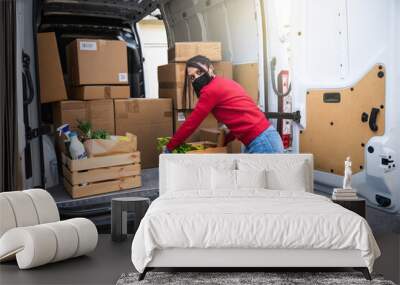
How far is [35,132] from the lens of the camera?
430 centimetres

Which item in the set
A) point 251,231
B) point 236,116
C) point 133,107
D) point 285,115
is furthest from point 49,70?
point 251,231

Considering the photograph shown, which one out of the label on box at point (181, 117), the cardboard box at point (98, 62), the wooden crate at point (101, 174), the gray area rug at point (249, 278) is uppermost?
the cardboard box at point (98, 62)

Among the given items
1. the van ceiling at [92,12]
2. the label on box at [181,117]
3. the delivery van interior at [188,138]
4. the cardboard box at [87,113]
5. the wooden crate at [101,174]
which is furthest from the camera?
the van ceiling at [92,12]

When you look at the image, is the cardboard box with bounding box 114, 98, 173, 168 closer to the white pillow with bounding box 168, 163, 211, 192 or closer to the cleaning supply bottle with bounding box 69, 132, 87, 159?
the cleaning supply bottle with bounding box 69, 132, 87, 159

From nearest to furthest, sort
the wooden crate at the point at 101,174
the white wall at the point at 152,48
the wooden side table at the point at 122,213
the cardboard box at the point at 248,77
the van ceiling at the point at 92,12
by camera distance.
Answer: the wooden side table at the point at 122,213 < the wooden crate at the point at 101,174 < the cardboard box at the point at 248,77 < the van ceiling at the point at 92,12 < the white wall at the point at 152,48

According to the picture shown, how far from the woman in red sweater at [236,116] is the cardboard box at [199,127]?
319 millimetres

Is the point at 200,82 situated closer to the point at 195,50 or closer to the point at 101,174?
the point at 195,50

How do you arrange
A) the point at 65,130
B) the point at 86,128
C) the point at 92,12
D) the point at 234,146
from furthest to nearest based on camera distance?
the point at 92,12, the point at 234,146, the point at 86,128, the point at 65,130

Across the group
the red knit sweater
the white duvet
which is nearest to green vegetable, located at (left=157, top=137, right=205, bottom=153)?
the red knit sweater

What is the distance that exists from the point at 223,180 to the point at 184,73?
57.1 inches

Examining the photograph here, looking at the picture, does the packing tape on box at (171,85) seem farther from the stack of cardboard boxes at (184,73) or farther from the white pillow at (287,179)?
the white pillow at (287,179)

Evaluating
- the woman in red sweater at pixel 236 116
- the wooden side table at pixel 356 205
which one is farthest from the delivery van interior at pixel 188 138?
the woman in red sweater at pixel 236 116

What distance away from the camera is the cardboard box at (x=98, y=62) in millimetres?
4453

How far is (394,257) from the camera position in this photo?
338cm
